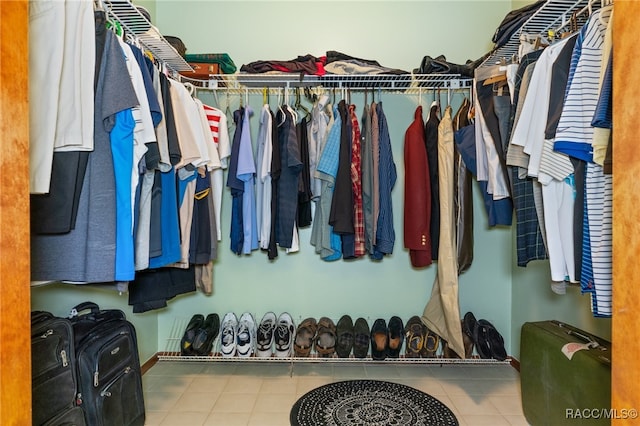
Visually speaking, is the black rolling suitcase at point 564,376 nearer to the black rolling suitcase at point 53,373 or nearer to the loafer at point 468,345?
the loafer at point 468,345

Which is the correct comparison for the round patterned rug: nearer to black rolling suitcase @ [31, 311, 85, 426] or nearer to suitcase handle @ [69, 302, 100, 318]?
black rolling suitcase @ [31, 311, 85, 426]

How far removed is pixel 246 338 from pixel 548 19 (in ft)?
7.51

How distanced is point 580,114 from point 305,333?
1.83 m

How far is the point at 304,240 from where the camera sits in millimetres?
2492

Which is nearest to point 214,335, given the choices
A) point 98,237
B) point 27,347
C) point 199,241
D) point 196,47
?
point 199,241

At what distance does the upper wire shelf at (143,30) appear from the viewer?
4.55ft

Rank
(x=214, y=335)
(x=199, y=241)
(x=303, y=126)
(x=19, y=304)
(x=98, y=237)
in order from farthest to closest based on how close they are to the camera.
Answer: (x=214, y=335) < (x=303, y=126) < (x=199, y=241) < (x=98, y=237) < (x=19, y=304)

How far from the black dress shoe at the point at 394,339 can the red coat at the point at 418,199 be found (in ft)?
1.67

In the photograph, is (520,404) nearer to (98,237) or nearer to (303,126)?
(303,126)

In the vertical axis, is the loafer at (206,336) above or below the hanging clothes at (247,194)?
below


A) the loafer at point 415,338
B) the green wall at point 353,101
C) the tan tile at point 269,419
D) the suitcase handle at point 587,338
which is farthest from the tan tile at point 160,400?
the suitcase handle at point 587,338

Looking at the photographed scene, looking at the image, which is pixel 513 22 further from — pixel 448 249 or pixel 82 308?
pixel 82 308

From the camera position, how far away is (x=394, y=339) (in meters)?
2.25

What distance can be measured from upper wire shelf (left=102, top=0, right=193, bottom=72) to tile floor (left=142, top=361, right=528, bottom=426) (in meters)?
1.81
